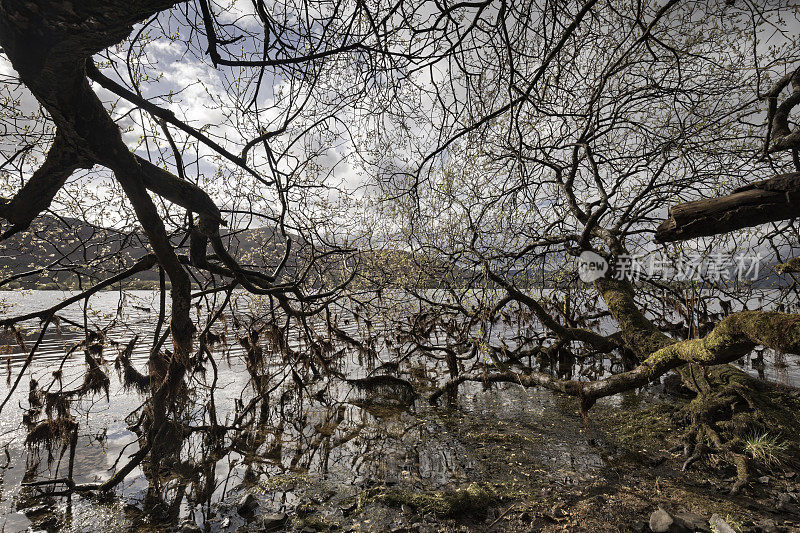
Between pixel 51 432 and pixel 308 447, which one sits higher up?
pixel 51 432

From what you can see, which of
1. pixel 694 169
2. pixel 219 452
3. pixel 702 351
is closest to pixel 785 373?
pixel 694 169

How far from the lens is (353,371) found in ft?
42.2

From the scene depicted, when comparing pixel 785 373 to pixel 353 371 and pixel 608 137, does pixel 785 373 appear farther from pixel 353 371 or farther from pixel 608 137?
pixel 353 371

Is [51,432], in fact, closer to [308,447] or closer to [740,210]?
[308,447]

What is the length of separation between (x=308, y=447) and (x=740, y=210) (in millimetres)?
7224

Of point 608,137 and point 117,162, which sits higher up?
point 608,137

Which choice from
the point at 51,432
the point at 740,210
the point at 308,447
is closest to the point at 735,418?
the point at 740,210

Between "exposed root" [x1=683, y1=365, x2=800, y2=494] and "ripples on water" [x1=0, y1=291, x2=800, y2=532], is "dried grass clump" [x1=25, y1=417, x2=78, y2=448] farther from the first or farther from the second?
"exposed root" [x1=683, y1=365, x2=800, y2=494]

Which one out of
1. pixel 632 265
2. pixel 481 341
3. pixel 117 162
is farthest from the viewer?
pixel 632 265

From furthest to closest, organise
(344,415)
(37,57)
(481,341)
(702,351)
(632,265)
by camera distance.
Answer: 1. (344,415)
2. (632,265)
3. (481,341)
4. (702,351)
5. (37,57)

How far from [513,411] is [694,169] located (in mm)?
6394

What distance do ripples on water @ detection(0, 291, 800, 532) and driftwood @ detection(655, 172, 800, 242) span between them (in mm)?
4163

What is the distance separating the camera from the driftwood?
2908mm

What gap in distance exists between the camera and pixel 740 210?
3.02m
